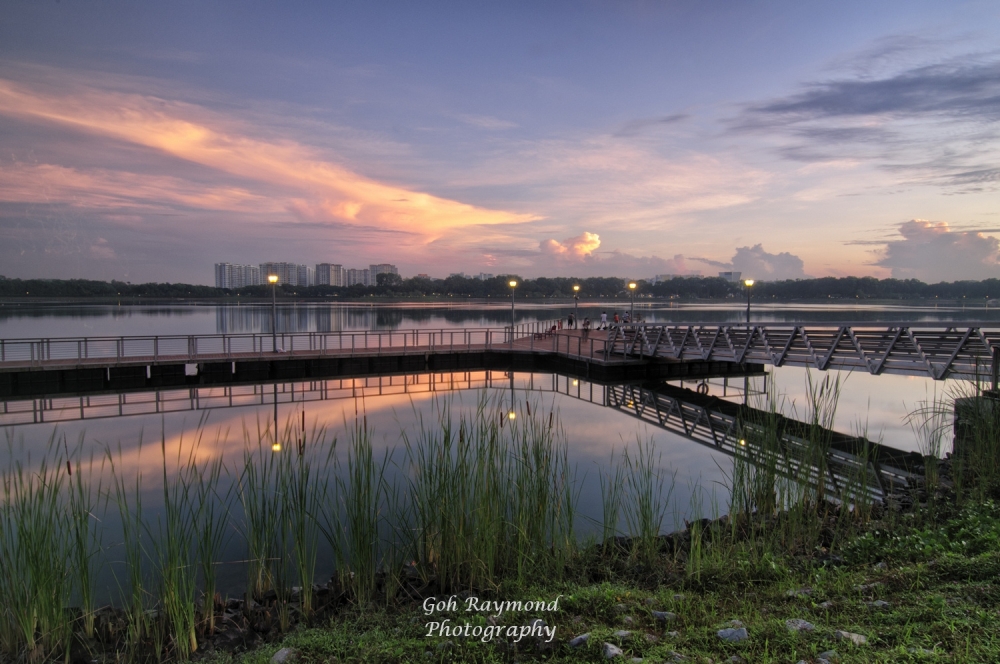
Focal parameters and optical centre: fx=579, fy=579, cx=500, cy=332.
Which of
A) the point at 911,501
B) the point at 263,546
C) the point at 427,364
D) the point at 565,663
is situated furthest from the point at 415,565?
the point at 427,364

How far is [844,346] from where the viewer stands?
1384 cm

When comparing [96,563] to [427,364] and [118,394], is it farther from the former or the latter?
[427,364]

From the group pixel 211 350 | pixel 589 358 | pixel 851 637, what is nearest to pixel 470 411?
pixel 851 637

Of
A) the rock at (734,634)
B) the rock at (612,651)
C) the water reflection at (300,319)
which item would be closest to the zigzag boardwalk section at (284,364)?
the water reflection at (300,319)

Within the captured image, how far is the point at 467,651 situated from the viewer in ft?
10.0

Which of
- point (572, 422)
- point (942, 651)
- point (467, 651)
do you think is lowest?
point (572, 422)

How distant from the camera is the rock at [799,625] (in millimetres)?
2910

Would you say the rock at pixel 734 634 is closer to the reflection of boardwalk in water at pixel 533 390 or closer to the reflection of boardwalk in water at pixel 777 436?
the reflection of boardwalk in water at pixel 777 436

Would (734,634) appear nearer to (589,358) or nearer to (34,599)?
(34,599)

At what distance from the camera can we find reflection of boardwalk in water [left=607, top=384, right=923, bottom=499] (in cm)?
572

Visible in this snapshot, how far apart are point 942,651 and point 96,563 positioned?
6.03 metres

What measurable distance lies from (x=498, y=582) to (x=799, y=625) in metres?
1.92

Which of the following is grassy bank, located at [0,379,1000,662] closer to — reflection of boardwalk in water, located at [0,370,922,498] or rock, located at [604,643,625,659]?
rock, located at [604,643,625,659]

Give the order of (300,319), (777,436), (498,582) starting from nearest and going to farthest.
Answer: (498,582)
(777,436)
(300,319)
